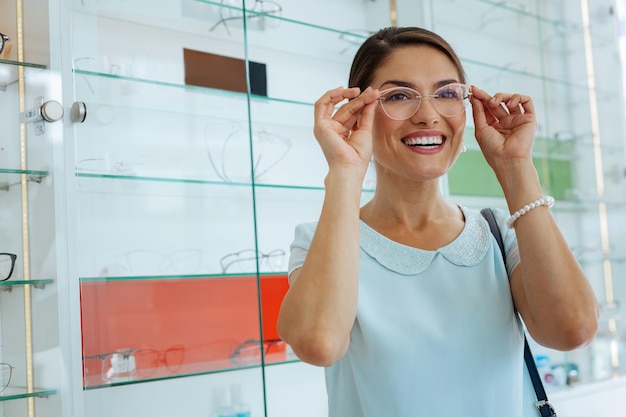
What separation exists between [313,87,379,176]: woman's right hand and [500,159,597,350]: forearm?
35cm

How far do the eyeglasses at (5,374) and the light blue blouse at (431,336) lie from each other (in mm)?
1297

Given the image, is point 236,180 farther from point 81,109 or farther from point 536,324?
point 536,324

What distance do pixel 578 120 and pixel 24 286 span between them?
317 centimetres

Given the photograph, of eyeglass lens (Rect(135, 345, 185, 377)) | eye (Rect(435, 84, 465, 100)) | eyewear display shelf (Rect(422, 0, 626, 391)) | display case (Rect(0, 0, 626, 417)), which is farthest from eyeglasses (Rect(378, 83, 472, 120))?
eyewear display shelf (Rect(422, 0, 626, 391))

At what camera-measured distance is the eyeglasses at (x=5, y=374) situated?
7.64 feet

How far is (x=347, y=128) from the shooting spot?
5.17 feet

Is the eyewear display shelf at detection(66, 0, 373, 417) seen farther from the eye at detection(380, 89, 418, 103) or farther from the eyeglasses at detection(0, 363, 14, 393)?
the eye at detection(380, 89, 418, 103)

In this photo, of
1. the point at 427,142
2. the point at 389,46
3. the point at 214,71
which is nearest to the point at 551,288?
the point at 427,142

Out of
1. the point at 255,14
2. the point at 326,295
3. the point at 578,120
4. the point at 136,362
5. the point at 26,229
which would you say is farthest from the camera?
the point at 578,120

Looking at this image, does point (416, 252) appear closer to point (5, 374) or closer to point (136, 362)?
point (136, 362)

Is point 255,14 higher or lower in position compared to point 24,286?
higher

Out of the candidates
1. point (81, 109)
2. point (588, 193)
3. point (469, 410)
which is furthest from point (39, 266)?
point (588, 193)

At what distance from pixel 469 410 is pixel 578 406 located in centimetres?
246

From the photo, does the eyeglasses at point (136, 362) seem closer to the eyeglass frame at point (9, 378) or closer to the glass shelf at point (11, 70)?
the eyeglass frame at point (9, 378)
